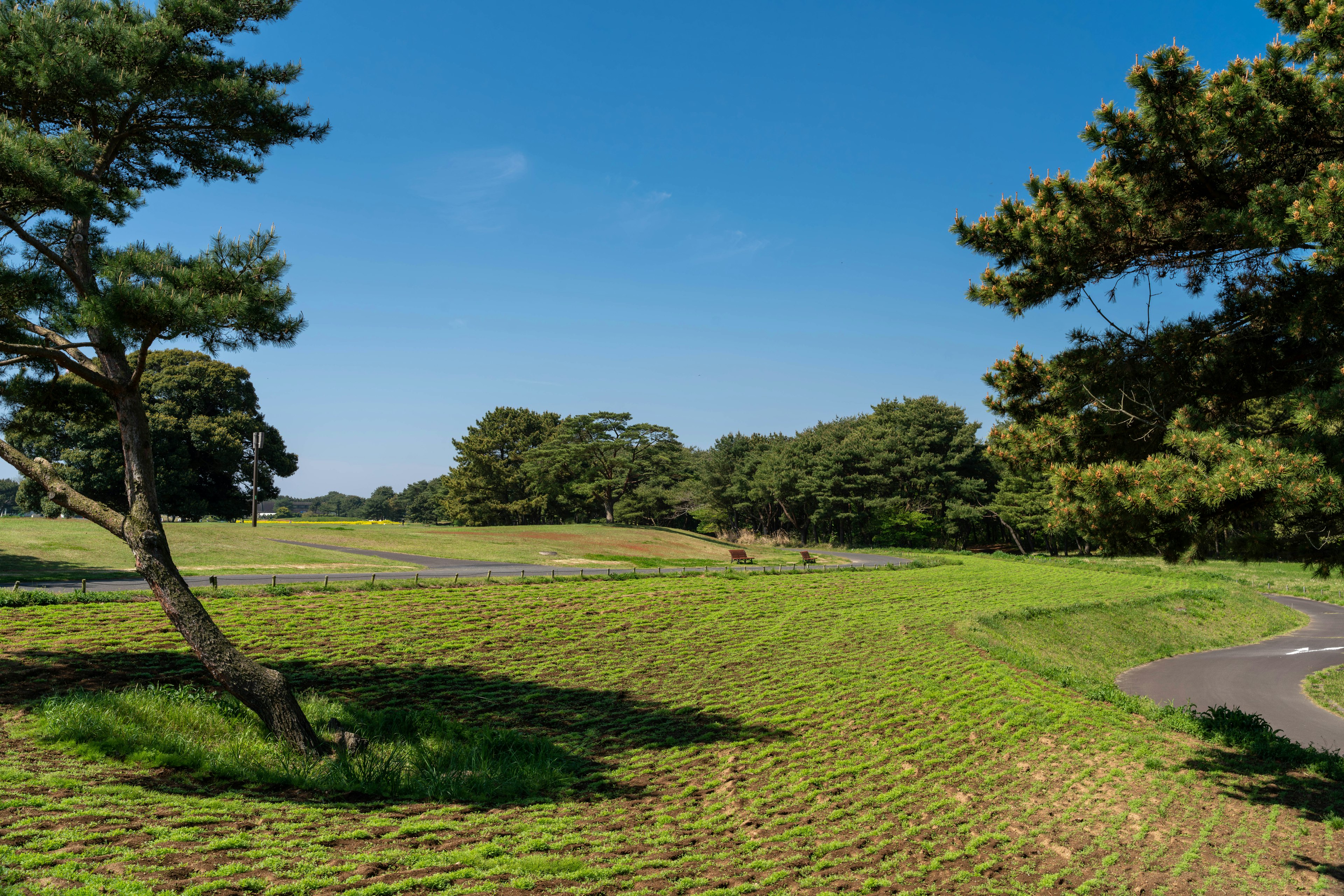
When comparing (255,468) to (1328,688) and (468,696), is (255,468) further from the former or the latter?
(1328,688)

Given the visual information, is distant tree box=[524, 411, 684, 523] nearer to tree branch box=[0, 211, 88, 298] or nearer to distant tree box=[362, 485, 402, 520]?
tree branch box=[0, 211, 88, 298]

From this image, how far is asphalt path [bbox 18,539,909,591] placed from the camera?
18.0 metres

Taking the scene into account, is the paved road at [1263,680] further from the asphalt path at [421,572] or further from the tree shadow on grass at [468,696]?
the asphalt path at [421,572]

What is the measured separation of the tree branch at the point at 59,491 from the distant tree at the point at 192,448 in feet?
123

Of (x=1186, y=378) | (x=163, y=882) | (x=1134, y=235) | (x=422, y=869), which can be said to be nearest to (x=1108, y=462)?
(x=1186, y=378)

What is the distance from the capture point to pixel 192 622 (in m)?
8.34

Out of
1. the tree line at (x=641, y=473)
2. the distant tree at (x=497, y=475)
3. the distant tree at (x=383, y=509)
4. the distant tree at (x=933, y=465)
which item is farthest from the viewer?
the distant tree at (x=383, y=509)

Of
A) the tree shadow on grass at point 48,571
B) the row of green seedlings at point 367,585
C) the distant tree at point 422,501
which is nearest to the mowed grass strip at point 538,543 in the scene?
the row of green seedlings at point 367,585

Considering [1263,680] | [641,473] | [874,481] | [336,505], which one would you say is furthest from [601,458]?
[336,505]

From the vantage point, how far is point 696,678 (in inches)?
556

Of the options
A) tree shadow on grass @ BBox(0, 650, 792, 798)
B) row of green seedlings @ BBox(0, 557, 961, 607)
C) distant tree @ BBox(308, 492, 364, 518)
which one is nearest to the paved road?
tree shadow on grass @ BBox(0, 650, 792, 798)

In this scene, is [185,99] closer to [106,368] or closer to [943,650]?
[106,368]

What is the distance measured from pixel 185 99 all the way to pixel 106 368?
3.56m

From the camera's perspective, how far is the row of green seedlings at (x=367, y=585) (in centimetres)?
1471
